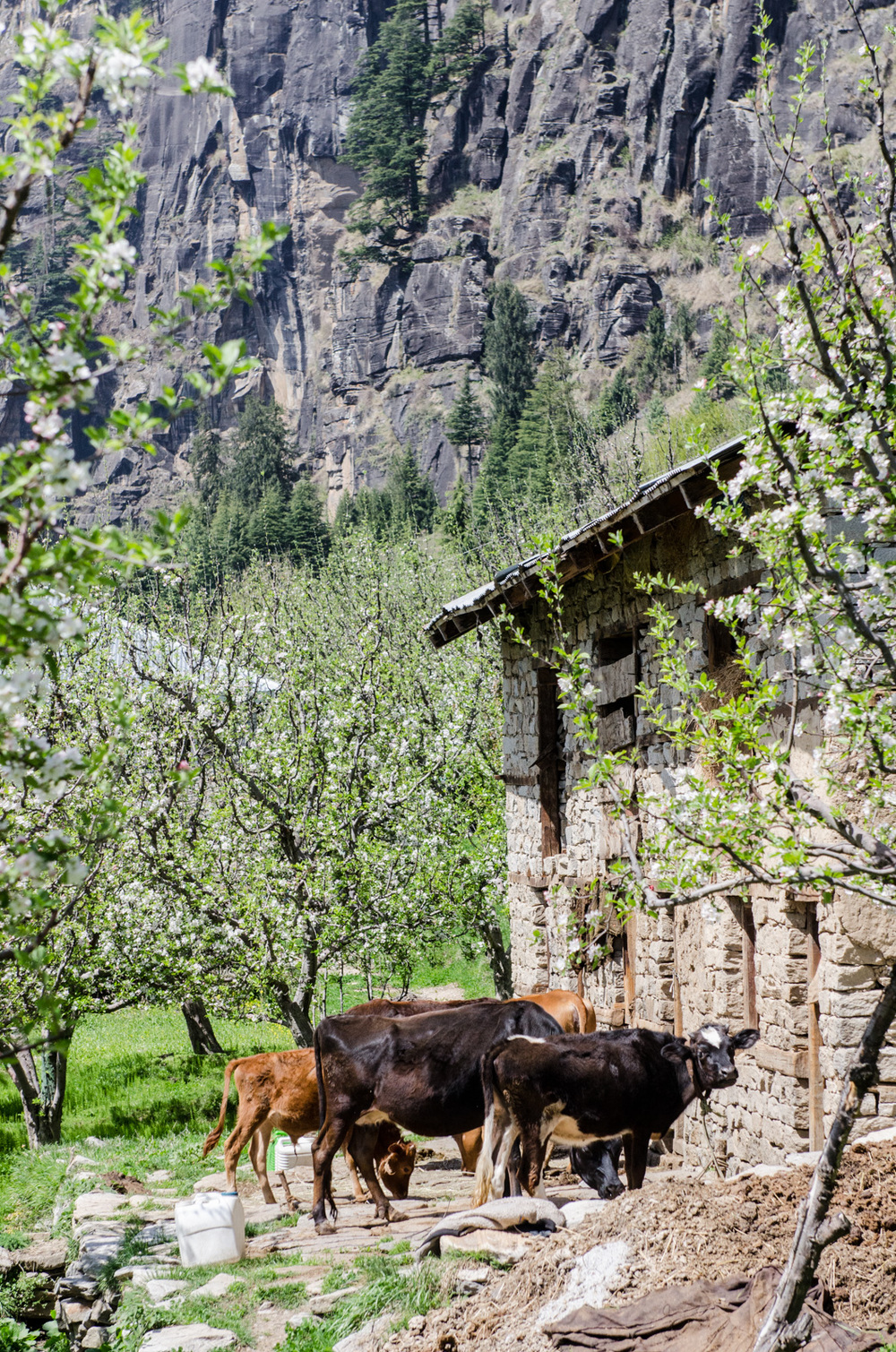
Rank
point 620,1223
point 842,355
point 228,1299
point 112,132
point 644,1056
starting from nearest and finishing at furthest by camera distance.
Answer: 1. point 842,355
2. point 620,1223
3. point 228,1299
4. point 644,1056
5. point 112,132

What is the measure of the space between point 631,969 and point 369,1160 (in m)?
3.26

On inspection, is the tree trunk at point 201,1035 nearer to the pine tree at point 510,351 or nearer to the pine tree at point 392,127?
the pine tree at point 510,351

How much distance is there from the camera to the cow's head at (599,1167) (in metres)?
7.72

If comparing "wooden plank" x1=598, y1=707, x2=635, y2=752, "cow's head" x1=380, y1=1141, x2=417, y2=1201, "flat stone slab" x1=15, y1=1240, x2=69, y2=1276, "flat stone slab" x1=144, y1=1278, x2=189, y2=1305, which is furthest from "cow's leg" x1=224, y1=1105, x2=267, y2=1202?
"wooden plank" x1=598, y1=707, x2=635, y2=752

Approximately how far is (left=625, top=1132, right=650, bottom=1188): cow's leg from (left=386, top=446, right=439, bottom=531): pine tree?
167ft

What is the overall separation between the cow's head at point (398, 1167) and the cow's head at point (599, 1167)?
61.5 inches

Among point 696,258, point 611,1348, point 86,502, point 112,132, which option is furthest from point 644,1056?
point 112,132

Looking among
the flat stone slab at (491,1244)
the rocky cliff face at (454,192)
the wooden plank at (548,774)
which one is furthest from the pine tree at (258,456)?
the flat stone slab at (491,1244)

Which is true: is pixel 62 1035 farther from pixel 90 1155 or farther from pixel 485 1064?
pixel 90 1155

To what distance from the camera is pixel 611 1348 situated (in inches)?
194

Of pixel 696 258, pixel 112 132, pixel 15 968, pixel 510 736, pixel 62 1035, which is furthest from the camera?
pixel 112 132

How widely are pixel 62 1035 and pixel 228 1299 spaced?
167 inches

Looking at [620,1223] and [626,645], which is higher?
[626,645]

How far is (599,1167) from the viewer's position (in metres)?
7.78
